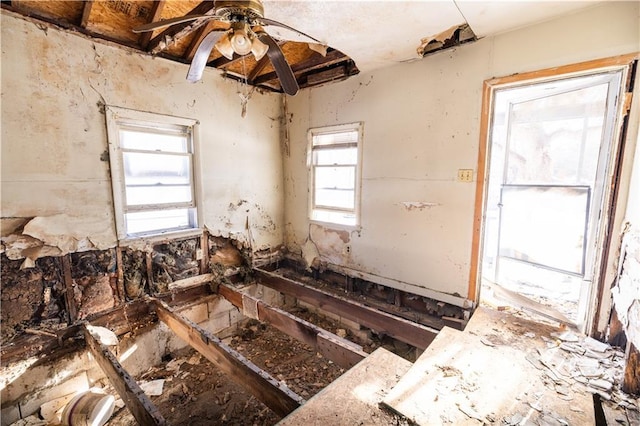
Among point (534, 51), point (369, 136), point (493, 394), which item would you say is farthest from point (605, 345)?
point (369, 136)

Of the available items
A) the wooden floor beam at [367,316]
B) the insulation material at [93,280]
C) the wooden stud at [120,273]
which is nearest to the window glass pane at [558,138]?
the wooden floor beam at [367,316]

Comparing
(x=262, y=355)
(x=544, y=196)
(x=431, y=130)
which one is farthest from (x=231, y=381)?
(x=544, y=196)

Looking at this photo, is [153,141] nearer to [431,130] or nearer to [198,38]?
[198,38]

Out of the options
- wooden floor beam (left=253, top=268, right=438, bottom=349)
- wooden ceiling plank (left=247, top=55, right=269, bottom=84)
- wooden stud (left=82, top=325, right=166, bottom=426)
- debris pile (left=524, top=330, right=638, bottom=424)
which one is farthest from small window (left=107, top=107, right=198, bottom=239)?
debris pile (left=524, top=330, right=638, bottom=424)

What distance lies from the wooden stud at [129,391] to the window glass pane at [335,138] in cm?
307

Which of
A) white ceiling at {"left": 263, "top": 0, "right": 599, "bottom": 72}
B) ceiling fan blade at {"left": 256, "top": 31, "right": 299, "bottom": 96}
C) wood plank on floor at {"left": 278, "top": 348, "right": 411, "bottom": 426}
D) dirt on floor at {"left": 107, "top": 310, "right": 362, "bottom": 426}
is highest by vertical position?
white ceiling at {"left": 263, "top": 0, "right": 599, "bottom": 72}

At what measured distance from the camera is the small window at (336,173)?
3.37m

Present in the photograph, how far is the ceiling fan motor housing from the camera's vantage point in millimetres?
1397

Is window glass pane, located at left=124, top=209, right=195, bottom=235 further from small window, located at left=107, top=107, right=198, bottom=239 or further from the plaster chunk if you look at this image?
the plaster chunk

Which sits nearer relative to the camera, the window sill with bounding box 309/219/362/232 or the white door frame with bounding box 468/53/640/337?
the white door frame with bounding box 468/53/640/337

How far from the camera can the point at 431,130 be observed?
8.66 feet

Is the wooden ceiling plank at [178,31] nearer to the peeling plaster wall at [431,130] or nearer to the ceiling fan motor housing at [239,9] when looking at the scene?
the ceiling fan motor housing at [239,9]

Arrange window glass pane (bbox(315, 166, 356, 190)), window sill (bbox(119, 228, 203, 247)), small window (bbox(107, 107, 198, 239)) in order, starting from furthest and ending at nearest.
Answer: window glass pane (bbox(315, 166, 356, 190)) < window sill (bbox(119, 228, 203, 247)) < small window (bbox(107, 107, 198, 239))

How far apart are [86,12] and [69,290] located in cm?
244
